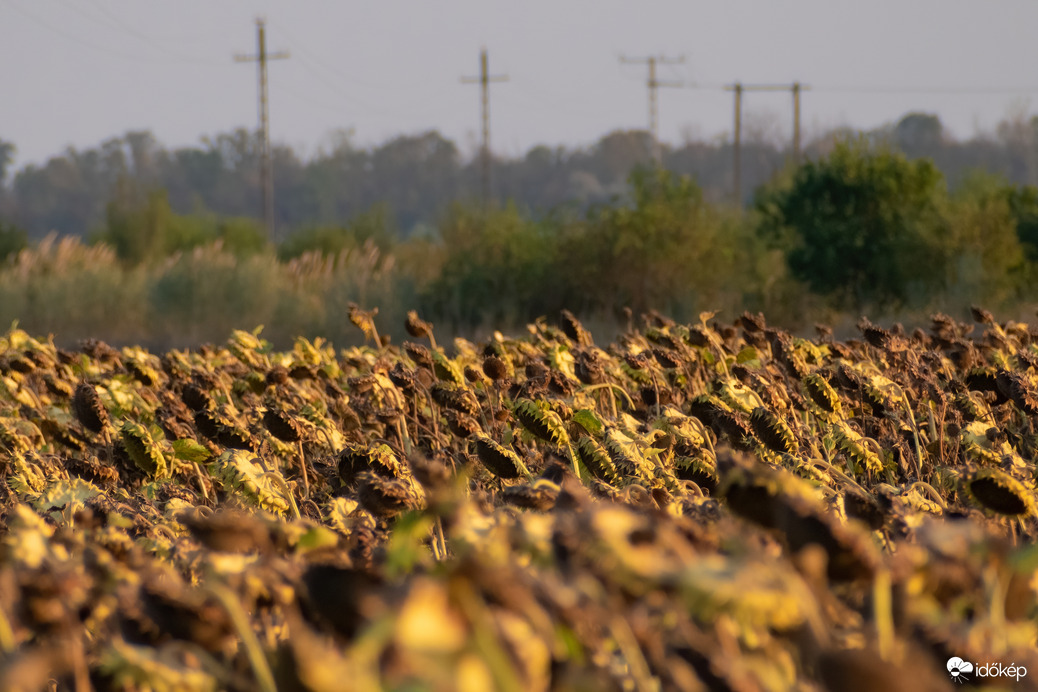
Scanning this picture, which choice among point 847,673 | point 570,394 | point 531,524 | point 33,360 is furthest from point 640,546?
point 33,360

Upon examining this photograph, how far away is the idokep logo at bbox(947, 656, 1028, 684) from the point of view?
2.62ft

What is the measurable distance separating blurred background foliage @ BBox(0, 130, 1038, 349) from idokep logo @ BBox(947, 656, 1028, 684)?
563 inches

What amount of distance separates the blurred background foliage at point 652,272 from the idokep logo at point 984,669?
14.3 metres

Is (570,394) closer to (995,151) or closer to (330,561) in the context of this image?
(330,561)

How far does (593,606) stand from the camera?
2.41 ft

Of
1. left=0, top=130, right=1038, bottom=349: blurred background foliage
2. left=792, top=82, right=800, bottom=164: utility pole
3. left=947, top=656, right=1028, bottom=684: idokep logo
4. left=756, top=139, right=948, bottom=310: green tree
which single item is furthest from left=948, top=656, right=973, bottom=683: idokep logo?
left=792, top=82, right=800, bottom=164: utility pole

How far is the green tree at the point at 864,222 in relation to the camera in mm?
16156

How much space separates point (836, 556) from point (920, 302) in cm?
1580

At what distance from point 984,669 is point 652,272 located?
15.5 metres

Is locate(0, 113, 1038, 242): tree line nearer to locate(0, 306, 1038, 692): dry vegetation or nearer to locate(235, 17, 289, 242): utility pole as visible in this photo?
locate(235, 17, 289, 242): utility pole

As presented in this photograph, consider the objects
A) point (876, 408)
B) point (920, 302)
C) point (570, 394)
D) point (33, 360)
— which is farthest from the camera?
point (920, 302)

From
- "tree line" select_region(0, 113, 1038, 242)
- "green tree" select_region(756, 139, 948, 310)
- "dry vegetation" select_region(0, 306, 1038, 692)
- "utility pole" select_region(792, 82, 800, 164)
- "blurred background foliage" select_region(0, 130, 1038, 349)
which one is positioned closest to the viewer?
"dry vegetation" select_region(0, 306, 1038, 692)

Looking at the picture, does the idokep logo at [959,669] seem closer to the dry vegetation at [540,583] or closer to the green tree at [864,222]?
the dry vegetation at [540,583]

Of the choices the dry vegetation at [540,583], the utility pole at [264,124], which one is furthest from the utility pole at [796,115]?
the dry vegetation at [540,583]
